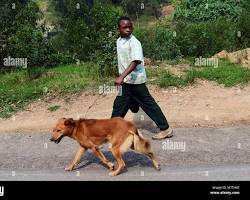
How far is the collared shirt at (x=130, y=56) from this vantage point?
713 cm

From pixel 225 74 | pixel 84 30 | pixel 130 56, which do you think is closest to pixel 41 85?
pixel 225 74

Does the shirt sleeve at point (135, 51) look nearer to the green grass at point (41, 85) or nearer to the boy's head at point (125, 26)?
the boy's head at point (125, 26)

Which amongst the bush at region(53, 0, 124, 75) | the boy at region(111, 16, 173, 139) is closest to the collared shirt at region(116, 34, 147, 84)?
the boy at region(111, 16, 173, 139)

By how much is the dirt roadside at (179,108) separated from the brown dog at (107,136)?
7.46ft

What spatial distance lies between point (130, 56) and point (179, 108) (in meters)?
2.56

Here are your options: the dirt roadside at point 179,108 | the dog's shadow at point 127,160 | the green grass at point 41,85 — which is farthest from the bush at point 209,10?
the dog's shadow at point 127,160

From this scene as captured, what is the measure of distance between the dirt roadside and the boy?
1.16 meters

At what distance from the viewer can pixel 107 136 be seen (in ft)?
21.6

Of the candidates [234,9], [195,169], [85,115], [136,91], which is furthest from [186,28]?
[234,9]

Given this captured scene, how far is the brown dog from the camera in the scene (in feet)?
21.2

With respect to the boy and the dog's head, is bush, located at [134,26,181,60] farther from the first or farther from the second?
the dog's head

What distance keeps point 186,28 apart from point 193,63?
4700 mm

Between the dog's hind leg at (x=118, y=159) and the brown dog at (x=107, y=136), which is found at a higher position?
the brown dog at (x=107, y=136)

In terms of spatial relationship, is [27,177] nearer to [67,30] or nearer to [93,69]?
[93,69]
